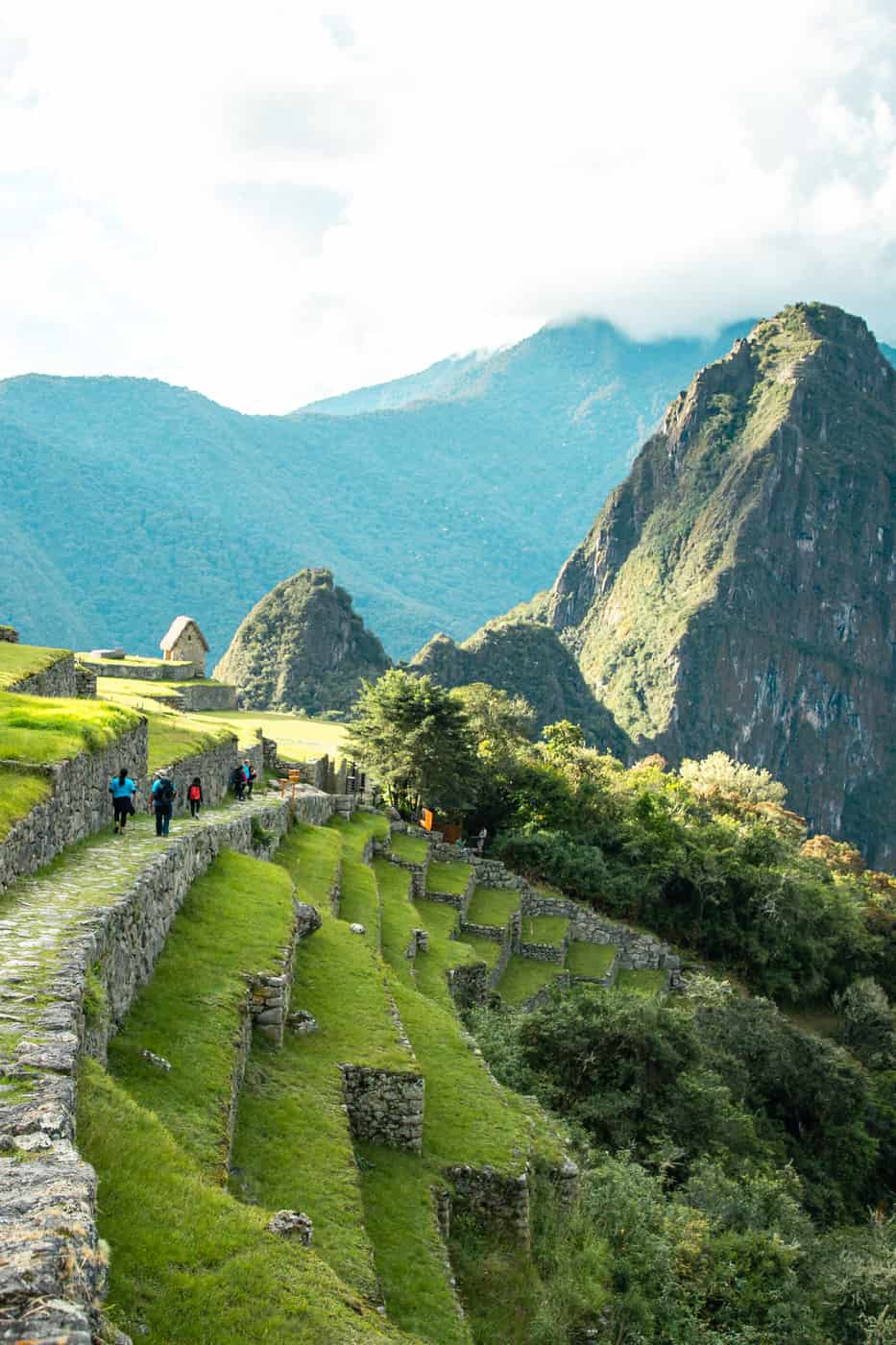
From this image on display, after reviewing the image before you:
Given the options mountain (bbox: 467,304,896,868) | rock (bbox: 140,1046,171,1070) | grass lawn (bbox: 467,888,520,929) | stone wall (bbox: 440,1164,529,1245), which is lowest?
grass lawn (bbox: 467,888,520,929)

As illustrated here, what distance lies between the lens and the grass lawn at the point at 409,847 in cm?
2891

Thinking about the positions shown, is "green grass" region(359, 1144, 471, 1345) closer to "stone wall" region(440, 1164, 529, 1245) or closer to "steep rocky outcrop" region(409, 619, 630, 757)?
"stone wall" region(440, 1164, 529, 1245)

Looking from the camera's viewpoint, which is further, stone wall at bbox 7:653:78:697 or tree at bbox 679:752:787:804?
tree at bbox 679:752:787:804

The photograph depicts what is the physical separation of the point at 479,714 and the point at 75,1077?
4161 centimetres

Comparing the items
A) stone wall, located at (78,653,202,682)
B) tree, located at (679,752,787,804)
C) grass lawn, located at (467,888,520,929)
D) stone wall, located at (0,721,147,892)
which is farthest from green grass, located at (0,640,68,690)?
tree, located at (679,752,787,804)

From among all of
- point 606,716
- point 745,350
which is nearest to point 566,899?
point 606,716

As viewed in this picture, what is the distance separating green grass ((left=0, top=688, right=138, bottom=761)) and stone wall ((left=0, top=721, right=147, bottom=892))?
0.17 metres

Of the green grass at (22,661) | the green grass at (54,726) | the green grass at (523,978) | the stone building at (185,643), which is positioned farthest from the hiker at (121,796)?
the stone building at (185,643)

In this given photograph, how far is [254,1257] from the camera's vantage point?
5371 millimetres

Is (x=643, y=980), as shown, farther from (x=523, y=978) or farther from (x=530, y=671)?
(x=530, y=671)

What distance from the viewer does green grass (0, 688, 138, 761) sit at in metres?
11.0

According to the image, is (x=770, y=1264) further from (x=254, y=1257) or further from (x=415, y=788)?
(x=415, y=788)

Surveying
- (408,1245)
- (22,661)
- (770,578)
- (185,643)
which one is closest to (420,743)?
(185,643)

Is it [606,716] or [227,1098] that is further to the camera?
[606,716]
